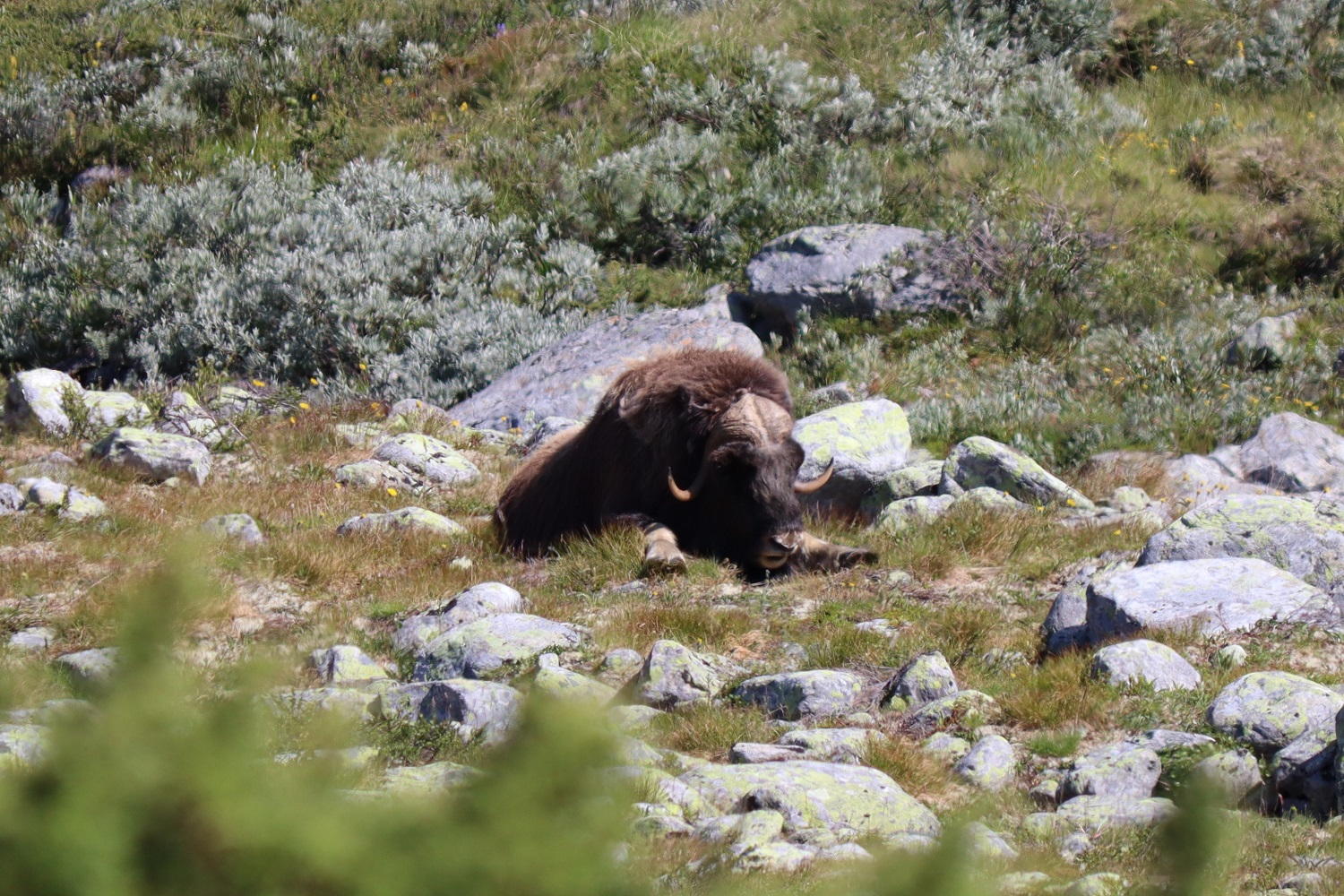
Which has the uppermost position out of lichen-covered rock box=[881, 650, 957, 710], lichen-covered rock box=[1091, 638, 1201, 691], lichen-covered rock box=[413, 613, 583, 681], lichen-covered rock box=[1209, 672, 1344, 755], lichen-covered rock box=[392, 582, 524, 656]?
lichen-covered rock box=[1209, 672, 1344, 755]

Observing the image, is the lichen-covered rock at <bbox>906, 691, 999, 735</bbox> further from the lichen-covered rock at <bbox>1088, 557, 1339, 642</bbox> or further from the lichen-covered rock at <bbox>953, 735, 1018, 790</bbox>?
the lichen-covered rock at <bbox>1088, 557, 1339, 642</bbox>

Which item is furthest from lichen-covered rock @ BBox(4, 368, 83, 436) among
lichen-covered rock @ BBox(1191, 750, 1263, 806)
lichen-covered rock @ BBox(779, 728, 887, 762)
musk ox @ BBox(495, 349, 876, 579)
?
lichen-covered rock @ BBox(1191, 750, 1263, 806)

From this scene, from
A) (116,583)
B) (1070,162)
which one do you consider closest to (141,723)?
(116,583)

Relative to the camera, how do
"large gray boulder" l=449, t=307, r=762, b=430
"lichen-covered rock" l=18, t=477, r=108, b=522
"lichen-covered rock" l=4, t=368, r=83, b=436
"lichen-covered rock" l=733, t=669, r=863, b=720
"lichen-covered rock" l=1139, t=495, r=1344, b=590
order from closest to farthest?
"lichen-covered rock" l=733, t=669, r=863, b=720 → "lichen-covered rock" l=1139, t=495, r=1344, b=590 → "lichen-covered rock" l=18, t=477, r=108, b=522 → "lichen-covered rock" l=4, t=368, r=83, b=436 → "large gray boulder" l=449, t=307, r=762, b=430

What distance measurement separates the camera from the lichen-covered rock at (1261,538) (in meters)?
7.55

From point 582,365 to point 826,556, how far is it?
599cm

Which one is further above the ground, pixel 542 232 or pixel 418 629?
pixel 418 629

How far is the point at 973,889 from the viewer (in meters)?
1.52

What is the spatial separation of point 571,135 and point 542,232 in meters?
2.73

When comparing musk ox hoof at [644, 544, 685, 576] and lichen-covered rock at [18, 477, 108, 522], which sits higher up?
musk ox hoof at [644, 544, 685, 576]

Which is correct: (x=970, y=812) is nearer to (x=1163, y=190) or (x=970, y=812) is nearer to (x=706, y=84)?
(x=1163, y=190)

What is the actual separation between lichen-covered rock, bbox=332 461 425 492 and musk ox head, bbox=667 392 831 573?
3122 mm

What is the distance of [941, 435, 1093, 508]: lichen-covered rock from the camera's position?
10.6 m

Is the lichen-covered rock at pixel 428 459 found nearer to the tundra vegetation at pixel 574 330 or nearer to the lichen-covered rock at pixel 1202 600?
the tundra vegetation at pixel 574 330
